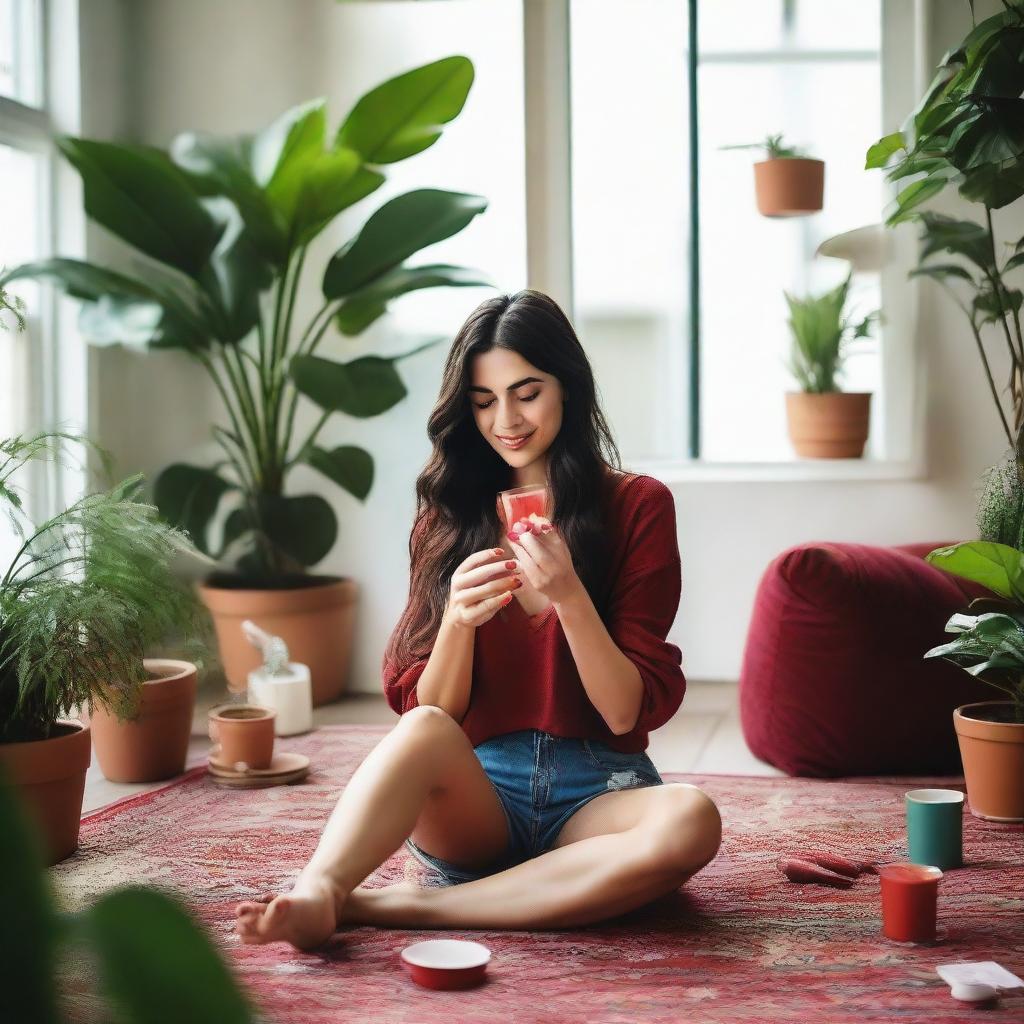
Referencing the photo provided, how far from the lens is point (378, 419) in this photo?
12.8 ft

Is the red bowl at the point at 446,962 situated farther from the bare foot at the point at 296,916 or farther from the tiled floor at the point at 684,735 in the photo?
the tiled floor at the point at 684,735

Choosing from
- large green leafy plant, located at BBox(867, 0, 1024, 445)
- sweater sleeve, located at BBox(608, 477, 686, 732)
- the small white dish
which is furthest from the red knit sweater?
large green leafy plant, located at BBox(867, 0, 1024, 445)

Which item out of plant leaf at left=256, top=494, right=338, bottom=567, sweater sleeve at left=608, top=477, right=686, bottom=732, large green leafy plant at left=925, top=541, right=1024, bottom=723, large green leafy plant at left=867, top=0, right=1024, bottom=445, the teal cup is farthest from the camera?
plant leaf at left=256, top=494, right=338, bottom=567

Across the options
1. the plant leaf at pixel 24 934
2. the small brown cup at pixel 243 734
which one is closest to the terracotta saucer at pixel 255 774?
the small brown cup at pixel 243 734

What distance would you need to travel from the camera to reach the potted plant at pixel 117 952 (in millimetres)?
353

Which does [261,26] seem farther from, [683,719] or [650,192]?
[683,719]

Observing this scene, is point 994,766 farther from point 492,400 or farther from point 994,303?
point 994,303

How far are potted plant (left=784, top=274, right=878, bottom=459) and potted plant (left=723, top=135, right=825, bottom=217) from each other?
25 centimetres

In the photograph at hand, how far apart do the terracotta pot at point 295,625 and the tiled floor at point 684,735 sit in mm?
120

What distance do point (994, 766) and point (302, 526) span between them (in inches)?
79.1

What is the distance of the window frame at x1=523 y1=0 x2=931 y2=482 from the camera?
3.66m

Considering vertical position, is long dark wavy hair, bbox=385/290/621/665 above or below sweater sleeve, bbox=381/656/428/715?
above

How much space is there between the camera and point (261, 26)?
388 centimetres

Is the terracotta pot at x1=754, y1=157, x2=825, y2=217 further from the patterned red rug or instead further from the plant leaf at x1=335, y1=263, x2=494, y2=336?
the patterned red rug
